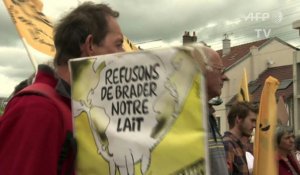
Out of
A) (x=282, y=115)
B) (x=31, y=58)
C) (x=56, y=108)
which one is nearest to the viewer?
(x=56, y=108)

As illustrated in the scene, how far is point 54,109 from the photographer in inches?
75.9

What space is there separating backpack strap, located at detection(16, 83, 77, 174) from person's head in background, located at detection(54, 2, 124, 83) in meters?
0.14

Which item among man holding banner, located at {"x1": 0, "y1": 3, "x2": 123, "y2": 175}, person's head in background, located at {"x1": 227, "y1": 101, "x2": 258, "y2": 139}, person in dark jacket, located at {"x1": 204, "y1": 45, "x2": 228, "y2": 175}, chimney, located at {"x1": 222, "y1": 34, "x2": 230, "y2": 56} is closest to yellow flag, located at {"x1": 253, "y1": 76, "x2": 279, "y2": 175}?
person's head in background, located at {"x1": 227, "y1": 101, "x2": 258, "y2": 139}

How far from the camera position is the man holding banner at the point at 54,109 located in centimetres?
185

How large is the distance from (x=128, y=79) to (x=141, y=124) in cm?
16

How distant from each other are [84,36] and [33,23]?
50.4 inches

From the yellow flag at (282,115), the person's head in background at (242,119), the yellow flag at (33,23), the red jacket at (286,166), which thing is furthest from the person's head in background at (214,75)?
the yellow flag at (282,115)

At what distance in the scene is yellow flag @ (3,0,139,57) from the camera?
3201 mm

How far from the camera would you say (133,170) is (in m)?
1.85

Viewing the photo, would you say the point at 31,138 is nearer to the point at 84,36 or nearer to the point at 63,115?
the point at 63,115

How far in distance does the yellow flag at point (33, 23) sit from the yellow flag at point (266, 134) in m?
2.10

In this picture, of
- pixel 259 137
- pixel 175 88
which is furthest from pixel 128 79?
pixel 259 137

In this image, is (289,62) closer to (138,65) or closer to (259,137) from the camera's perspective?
(259,137)

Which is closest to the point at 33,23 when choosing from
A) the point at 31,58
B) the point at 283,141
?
the point at 31,58
